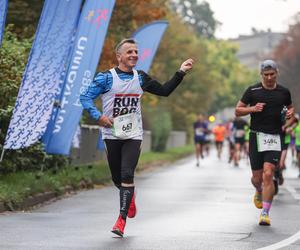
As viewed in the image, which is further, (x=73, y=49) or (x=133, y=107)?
(x=73, y=49)

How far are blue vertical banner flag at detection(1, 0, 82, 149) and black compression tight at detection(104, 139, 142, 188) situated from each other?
14.7 feet

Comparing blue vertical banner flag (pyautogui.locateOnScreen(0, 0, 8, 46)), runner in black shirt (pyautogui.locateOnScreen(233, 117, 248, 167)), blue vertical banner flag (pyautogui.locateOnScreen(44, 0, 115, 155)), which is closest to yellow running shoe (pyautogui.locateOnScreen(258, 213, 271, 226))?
blue vertical banner flag (pyautogui.locateOnScreen(0, 0, 8, 46))

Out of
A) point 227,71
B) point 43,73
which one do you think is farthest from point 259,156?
point 227,71

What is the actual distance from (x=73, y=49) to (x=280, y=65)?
62573 mm

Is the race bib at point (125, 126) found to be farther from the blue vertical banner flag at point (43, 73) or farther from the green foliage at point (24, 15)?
the green foliage at point (24, 15)

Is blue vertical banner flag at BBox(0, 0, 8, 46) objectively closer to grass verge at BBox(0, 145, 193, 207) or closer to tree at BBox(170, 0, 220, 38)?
grass verge at BBox(0, 145, 193, 207)

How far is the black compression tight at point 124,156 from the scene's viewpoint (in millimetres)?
9828

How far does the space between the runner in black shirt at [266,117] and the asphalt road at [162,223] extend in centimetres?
72

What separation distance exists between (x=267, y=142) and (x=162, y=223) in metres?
1.60

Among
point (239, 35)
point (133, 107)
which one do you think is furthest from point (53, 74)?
point (239, 35)

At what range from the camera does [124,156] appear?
32.4 ft

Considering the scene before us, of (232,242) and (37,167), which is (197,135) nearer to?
(37,167)

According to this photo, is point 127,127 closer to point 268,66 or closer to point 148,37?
point 268,66

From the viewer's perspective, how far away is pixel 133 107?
9.89 metres
